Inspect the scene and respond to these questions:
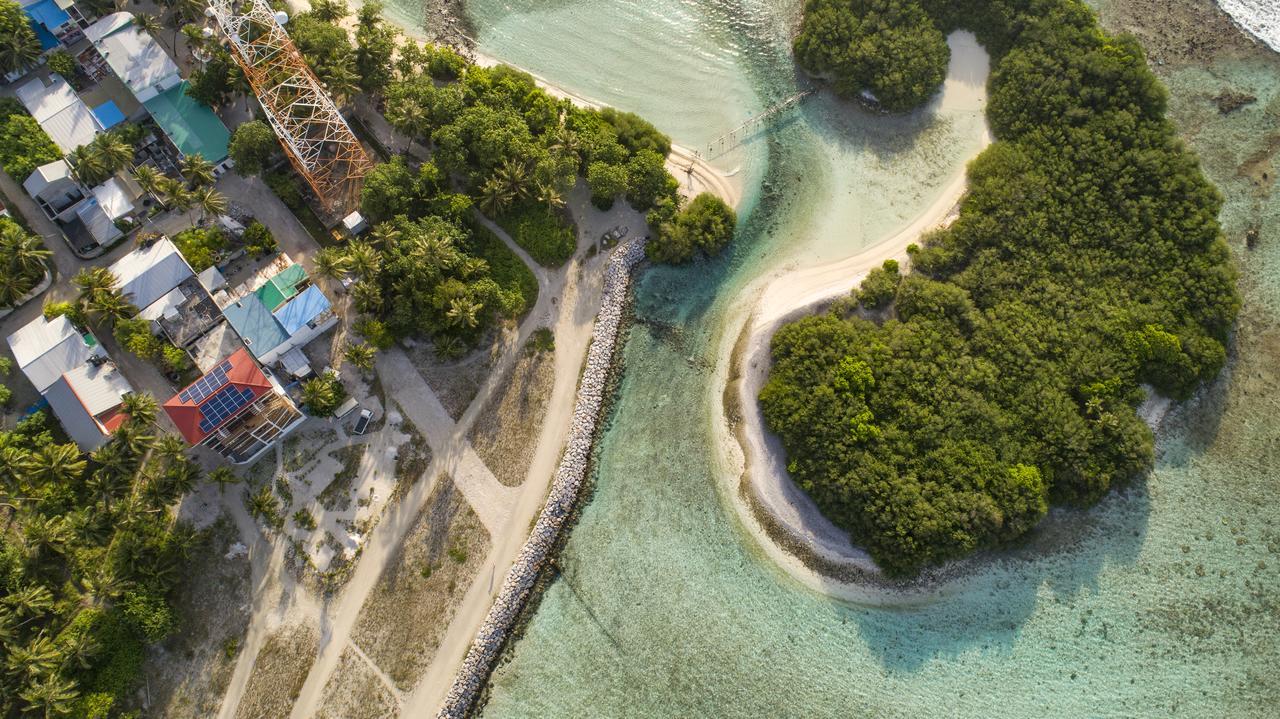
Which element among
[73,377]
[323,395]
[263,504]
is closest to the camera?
[73,377]

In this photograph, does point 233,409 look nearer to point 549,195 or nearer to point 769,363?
point 549,195

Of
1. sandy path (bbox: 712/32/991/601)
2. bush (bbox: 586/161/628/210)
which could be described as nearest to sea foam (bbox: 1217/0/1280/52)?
sandy path (bbox: 712/32/991/601)

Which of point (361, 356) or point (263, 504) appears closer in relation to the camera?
point (263, 504)

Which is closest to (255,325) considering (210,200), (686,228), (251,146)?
(210,200)

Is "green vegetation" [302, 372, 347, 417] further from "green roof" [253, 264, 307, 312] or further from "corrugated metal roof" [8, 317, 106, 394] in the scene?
"corrugated metal roof" [8, 317, 106, 394]

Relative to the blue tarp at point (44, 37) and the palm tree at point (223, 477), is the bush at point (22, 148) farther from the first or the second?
the palm tree at point (223, 477)

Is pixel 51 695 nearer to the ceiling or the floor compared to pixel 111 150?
nearer to the floor

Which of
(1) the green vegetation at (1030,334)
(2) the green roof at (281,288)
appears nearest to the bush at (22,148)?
(2) the green roof at (281,288)
